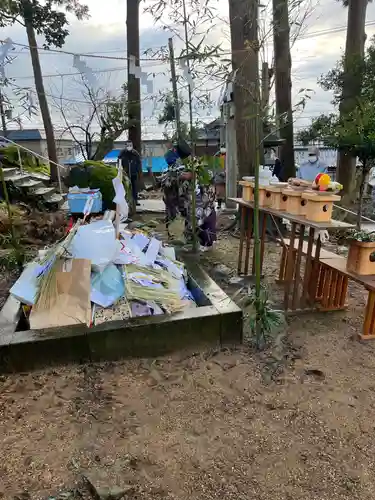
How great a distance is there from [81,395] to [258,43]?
2.40 meters

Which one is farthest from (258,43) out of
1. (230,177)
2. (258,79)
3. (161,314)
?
(230,177)

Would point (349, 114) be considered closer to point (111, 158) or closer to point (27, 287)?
point (27, 287)

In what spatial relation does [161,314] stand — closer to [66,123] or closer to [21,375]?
[21,375]

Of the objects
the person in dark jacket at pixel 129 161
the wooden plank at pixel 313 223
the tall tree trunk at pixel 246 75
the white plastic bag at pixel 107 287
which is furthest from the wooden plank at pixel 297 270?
the person in dark jacket at pixel 129 161

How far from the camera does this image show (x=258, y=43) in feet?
7.36

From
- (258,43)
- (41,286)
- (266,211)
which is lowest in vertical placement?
(41,286)

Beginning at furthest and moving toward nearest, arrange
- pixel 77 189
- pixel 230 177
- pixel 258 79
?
pixel 230 177 < pixel 77 189 < pixel 258 79

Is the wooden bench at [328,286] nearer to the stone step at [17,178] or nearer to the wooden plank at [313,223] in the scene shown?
the wooden plank at [313,223]

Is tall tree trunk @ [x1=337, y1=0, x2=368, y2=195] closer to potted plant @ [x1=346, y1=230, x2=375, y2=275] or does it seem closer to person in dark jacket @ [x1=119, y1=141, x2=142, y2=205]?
person in dark jacket @ [x1=119, y1=141, x2=142, y2=205]

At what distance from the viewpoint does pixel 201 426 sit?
1931mm

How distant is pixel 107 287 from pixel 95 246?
0.33 metres

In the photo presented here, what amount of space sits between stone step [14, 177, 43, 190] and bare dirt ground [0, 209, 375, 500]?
→ 177 inches

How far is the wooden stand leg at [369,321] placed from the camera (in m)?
2.71

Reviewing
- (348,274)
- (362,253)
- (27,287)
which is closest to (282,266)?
(348,274)
